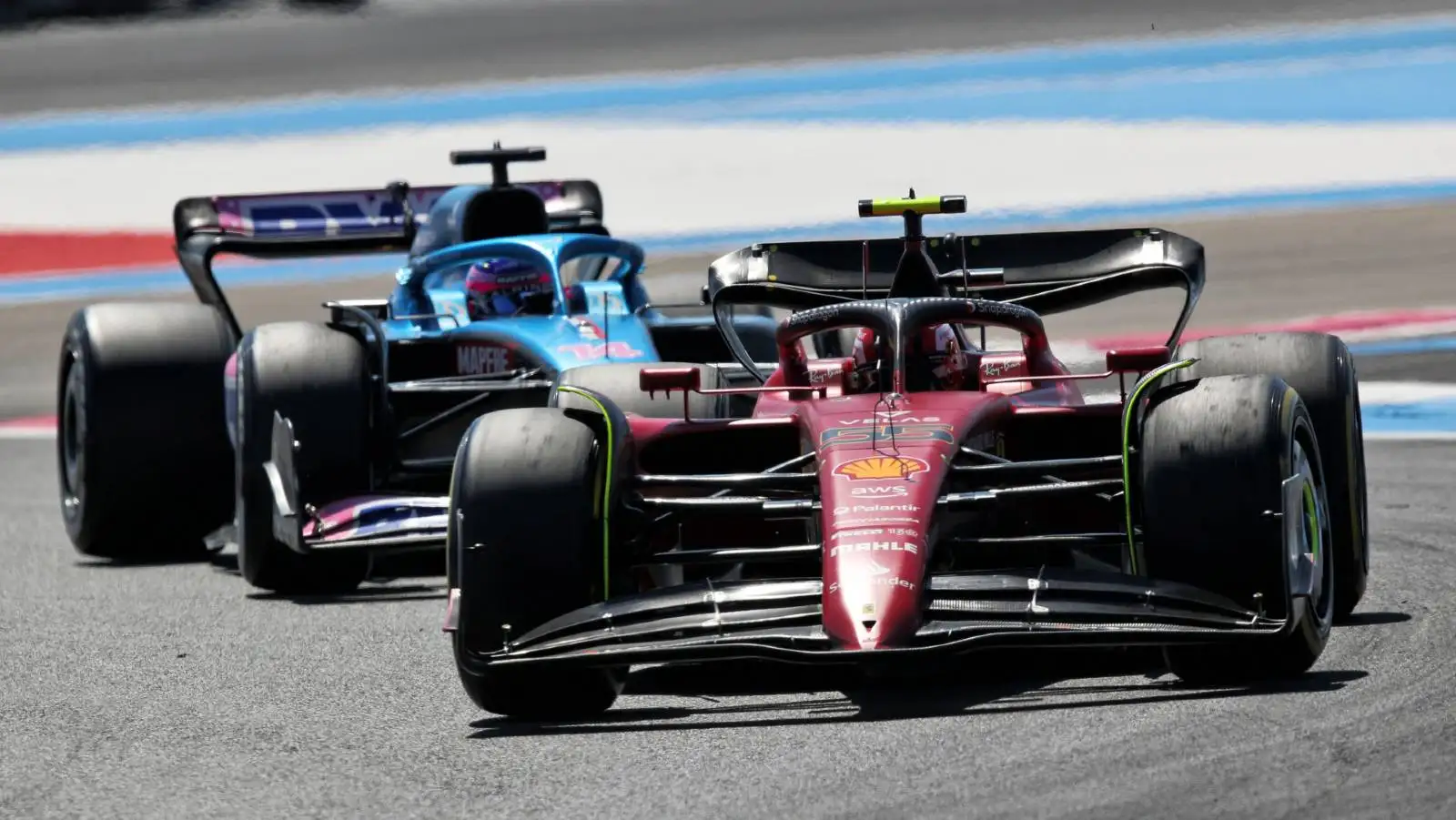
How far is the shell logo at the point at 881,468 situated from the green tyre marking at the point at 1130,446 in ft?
1.89

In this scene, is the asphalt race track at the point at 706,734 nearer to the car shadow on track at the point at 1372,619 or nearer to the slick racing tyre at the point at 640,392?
the car shadow on track at the point at 1372,619

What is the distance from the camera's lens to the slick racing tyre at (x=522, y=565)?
704cm

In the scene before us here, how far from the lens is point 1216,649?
679 cm

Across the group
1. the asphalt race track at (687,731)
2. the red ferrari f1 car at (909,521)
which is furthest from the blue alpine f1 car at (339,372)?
the red ferrari f1 car at (909,521)

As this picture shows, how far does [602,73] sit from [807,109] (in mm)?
3171

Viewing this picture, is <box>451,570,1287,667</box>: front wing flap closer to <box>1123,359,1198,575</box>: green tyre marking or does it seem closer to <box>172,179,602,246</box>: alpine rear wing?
<box>1123,359,1198,575</box>: green tyre marking

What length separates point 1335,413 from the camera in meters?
8.36

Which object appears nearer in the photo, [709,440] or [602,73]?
[709,440]

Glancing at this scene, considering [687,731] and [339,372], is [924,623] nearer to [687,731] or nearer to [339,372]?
[687,731]

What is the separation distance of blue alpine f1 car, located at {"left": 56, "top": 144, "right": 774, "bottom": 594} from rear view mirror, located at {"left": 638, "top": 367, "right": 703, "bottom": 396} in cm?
133

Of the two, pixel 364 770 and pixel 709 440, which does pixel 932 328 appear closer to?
pixel 709 440

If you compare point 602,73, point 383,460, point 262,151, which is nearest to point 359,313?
point 383,460

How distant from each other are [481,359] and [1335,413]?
5226 mm

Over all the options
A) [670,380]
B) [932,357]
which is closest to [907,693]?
[670,380]
